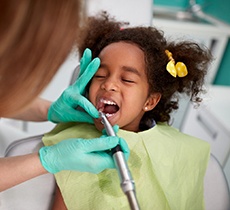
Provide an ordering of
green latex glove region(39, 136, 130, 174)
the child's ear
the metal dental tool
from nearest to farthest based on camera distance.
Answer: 1. the metal dental tool
2. green latex glove region(39, 136, 130, 174)
3. the child's ear

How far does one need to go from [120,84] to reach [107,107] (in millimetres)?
89

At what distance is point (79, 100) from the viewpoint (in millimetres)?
1001

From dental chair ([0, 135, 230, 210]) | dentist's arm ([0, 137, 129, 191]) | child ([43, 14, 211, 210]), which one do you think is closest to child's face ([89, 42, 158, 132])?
child ([43, 14, 211, 210])

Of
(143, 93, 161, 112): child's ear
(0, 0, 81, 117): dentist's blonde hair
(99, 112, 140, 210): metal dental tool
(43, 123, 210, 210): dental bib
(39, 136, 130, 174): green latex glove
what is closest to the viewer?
(0, 0, 81, 117): dentist's blonde hair

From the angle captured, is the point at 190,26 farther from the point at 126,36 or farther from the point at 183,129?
the point at 126,36

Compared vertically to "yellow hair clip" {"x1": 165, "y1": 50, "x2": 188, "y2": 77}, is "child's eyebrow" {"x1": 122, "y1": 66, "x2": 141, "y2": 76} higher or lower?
lower

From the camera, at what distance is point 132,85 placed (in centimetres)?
101

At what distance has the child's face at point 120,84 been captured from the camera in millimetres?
993

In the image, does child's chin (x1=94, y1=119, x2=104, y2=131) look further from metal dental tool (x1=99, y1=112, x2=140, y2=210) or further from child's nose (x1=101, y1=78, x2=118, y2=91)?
→ metal dental tool (x1=99, y1=112, x2=140, y2=210)

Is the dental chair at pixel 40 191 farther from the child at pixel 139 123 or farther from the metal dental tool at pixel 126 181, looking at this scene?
the metal dental tool at pixel 126 181

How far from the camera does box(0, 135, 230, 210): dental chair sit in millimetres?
1030

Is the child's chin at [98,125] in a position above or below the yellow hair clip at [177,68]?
below

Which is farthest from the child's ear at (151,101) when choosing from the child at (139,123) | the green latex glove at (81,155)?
the green latex glove at (81,155)

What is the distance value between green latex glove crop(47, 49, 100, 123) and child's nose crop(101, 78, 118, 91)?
51 millimetres
